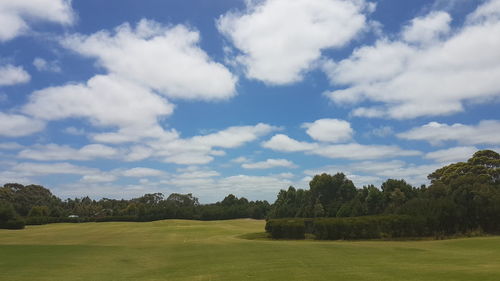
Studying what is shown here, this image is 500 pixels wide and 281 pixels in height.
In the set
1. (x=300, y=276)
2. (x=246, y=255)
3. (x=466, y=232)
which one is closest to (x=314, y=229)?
(x=466, y=232)

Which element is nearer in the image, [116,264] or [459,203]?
[116,264]

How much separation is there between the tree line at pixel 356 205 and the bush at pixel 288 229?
13 cm

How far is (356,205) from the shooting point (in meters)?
79.5

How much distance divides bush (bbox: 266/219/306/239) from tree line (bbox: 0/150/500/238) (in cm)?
13

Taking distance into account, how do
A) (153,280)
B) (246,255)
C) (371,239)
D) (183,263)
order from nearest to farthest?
(153,280) → (183,263) → (246,255) → (371,239)

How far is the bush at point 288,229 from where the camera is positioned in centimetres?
5378

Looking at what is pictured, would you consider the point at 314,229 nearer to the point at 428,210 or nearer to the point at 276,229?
the point at 276,229

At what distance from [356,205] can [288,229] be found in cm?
2953

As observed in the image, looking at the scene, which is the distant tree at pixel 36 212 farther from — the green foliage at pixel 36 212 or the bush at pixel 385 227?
the bush at pixel 385 227

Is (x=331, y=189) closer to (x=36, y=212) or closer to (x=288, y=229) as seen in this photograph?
(x=288, y=229)

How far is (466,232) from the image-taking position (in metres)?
50.7

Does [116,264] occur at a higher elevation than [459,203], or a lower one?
lower

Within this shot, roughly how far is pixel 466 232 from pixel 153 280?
139 ft

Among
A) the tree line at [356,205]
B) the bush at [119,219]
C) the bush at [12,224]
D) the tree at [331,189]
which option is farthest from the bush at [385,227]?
the bush at [119,219]
